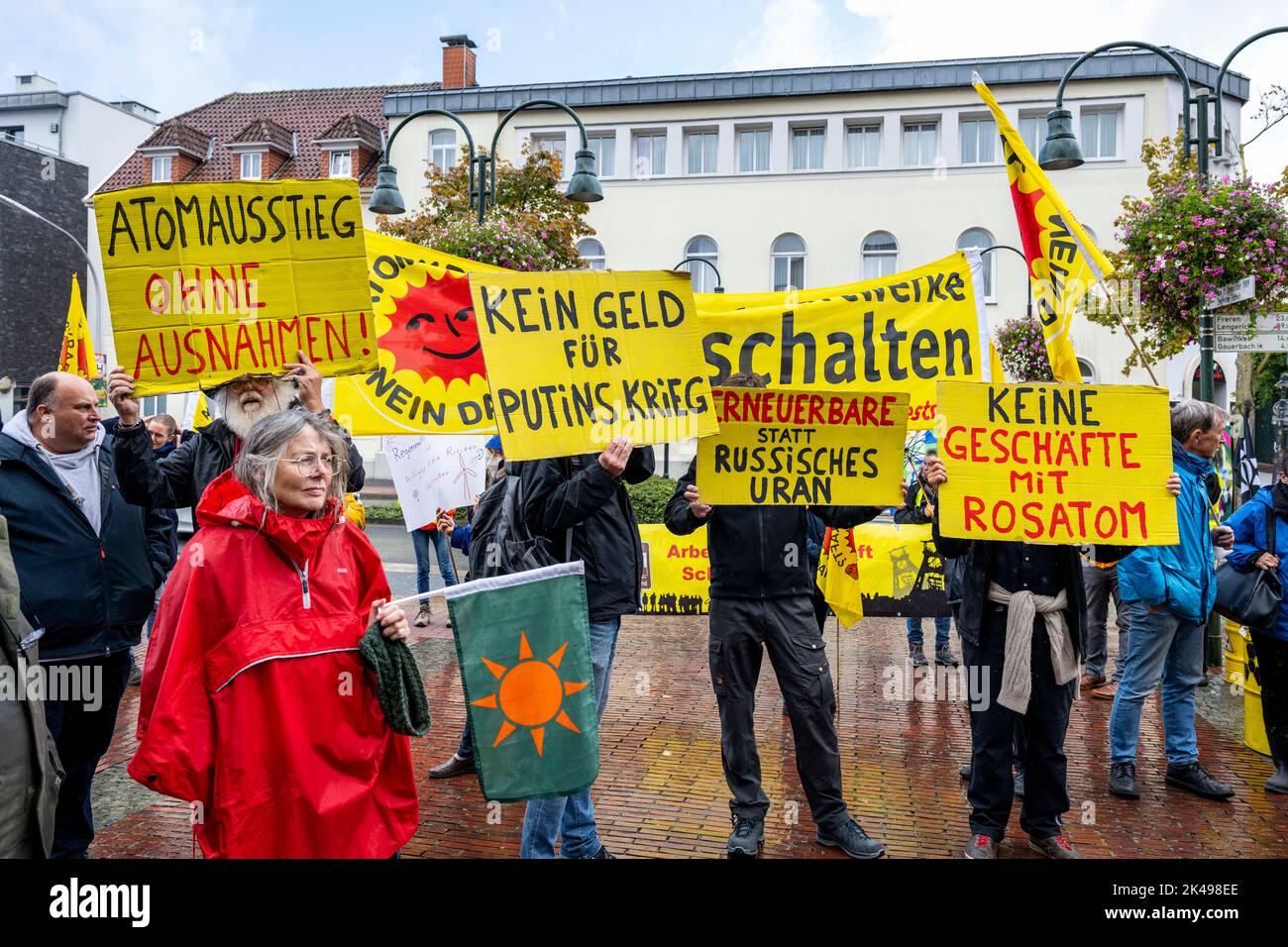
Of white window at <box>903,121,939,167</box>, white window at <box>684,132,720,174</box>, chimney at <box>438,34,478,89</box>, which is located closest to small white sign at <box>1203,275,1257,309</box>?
white window at <box>903,121,939,167</box>

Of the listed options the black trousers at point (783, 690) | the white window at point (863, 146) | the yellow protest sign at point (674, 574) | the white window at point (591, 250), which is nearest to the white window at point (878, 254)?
the white window at point (863, 146)

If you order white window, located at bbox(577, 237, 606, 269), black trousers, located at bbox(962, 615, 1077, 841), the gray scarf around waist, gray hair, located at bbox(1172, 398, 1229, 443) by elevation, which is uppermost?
white window, located at bbox(577, 237, 606, 269)

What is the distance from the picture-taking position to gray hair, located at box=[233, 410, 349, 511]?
316 centimetres

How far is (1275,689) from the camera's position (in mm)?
5648

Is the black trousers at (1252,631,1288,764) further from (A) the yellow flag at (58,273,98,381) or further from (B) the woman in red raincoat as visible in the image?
(A) the yellow flag at (58,273,98,381)

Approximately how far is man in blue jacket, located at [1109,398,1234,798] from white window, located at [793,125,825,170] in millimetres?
26267

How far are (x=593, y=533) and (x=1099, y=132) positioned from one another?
95.5 ft

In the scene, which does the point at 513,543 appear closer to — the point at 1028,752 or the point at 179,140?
the point at 1028,752

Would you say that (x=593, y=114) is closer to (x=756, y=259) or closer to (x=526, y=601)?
(x=756, y=259)

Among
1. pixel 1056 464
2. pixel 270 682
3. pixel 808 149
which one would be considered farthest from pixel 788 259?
pixel 270 682

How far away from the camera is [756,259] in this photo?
3019 centimetres

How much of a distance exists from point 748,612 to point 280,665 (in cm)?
227

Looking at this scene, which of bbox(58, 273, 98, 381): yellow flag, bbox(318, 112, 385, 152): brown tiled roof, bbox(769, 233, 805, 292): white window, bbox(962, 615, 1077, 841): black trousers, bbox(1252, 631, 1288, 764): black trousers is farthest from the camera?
bbox(318, 112, 385, 152): brown tiled roof
